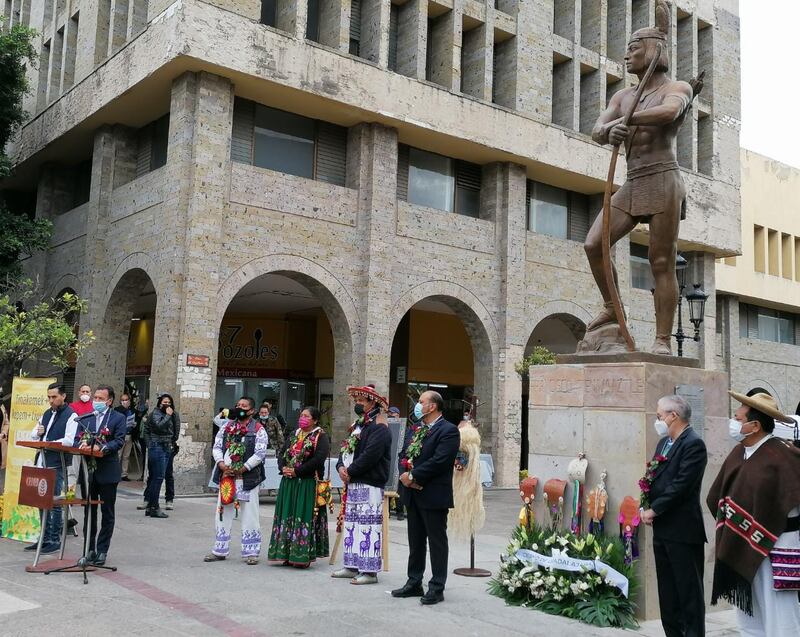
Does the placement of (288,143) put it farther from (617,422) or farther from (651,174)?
(617,422)

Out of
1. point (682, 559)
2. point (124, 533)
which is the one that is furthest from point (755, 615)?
point (124, 533)

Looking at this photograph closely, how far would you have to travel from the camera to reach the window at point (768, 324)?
108ft

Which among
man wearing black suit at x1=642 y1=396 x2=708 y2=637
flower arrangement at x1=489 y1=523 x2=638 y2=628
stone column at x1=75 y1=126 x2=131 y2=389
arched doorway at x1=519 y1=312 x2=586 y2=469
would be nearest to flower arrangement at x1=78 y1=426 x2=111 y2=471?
flower arrangement at x1=489 y1=523 x2=638 y2=628

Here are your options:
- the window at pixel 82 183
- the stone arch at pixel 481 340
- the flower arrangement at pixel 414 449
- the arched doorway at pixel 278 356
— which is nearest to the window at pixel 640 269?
the stone arch at pixel 481 340

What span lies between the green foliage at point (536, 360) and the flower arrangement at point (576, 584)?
1105 centimetres

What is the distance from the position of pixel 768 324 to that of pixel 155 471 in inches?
1112

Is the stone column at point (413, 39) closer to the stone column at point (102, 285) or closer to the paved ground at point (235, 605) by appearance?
the stone column at point (102, 285)

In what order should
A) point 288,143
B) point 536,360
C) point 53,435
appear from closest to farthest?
point 53,435 → point 288,143 → point 536,360

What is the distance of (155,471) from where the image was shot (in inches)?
528

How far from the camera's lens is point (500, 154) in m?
21.3

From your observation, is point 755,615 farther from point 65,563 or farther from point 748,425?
point 65,563

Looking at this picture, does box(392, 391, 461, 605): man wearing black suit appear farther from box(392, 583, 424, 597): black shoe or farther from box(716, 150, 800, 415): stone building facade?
box(716, 150, 800, 415): stone building facade

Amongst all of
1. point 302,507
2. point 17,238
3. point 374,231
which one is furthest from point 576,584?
point 17,238

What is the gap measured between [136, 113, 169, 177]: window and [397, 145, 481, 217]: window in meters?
5.77
